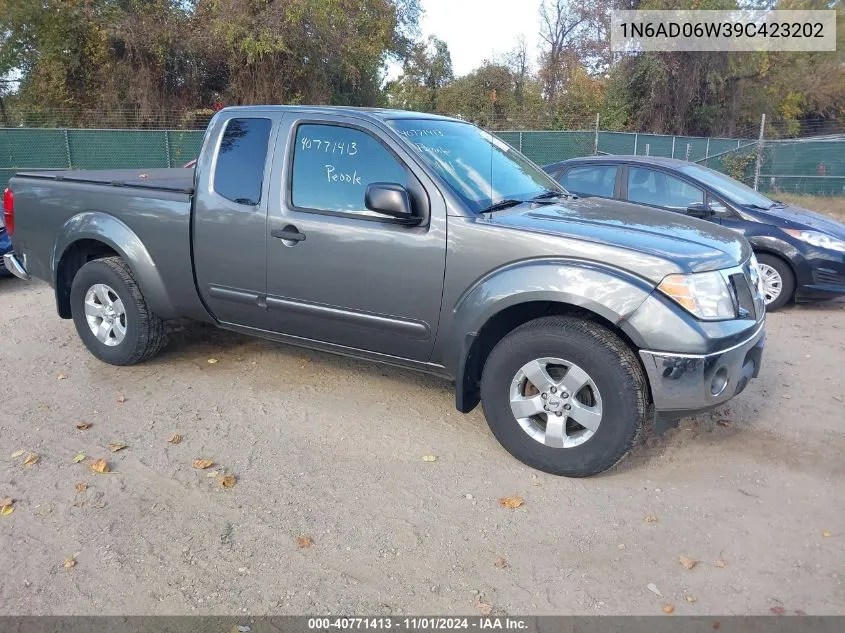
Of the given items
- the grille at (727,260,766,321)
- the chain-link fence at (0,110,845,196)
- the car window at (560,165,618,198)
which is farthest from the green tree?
the grille at (727,260,766,321)

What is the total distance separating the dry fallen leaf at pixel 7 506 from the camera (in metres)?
3.24

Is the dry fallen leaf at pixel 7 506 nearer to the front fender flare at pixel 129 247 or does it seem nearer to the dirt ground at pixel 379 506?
the dirt ground at pixel 379 506

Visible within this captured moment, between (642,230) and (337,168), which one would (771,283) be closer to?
(642,230)

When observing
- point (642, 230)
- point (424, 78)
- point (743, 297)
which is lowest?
point (743, 297)

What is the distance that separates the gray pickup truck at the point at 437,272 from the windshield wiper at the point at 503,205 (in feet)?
0.08

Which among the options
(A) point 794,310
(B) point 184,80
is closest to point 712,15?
(B) point 184,80

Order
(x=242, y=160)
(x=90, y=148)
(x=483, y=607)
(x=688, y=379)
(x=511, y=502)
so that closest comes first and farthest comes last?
(x=483, y=607), (x=688, y=379), (x=511, y=502), (x=242, y=160), (x=90, y=148)

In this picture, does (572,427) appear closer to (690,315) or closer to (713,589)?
(690,315)

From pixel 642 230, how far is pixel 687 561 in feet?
5.57

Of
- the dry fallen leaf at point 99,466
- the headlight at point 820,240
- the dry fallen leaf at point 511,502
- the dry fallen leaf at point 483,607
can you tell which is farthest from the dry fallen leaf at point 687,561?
the headlight at point 820,240

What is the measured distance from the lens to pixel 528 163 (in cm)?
491

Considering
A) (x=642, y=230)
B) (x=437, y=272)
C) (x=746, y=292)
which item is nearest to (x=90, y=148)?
(x=437, y=272)

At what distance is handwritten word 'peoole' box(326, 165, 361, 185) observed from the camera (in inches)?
159

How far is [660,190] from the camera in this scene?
7.32 metres
